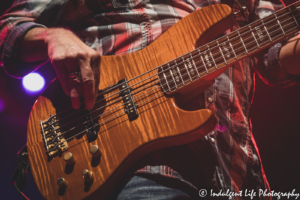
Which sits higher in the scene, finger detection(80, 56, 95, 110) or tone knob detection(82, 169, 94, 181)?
finger detection(80, 56, 95, 110)

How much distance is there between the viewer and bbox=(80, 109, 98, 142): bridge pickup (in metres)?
0.71

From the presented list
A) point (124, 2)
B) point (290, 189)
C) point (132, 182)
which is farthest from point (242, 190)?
point (124, 2)

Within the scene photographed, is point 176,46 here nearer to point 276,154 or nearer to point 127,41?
point 127,41

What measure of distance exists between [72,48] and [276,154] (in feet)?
5.89

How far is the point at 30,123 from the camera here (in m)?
0.80

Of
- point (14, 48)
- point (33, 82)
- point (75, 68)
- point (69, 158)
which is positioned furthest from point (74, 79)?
point (33, 82)

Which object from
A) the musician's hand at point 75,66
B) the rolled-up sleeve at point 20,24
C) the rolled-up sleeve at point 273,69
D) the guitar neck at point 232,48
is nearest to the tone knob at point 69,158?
the musician's hand at point 75,66

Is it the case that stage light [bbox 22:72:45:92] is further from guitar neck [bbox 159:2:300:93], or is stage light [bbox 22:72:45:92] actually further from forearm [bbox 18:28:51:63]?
guitar neck [bbox 159:2:300:93]

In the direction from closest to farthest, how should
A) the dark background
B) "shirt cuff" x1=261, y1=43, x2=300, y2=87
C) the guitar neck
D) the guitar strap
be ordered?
the guitar neck
the guitar strap
"shirt cuff" x1=261, y1=43, x2=300, y2=87
the dark background

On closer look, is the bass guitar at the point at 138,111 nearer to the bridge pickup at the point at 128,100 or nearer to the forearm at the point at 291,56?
the bridge pickup at the point at 128,100

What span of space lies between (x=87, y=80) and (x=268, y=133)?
1640mm

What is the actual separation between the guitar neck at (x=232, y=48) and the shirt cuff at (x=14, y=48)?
73 cm

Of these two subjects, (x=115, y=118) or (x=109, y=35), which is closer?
(x=115, y=118)

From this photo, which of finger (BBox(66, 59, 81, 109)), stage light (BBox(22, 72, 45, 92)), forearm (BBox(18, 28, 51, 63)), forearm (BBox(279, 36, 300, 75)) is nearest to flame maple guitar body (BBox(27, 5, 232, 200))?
finger (BBox(66, 59, 81, 109))
